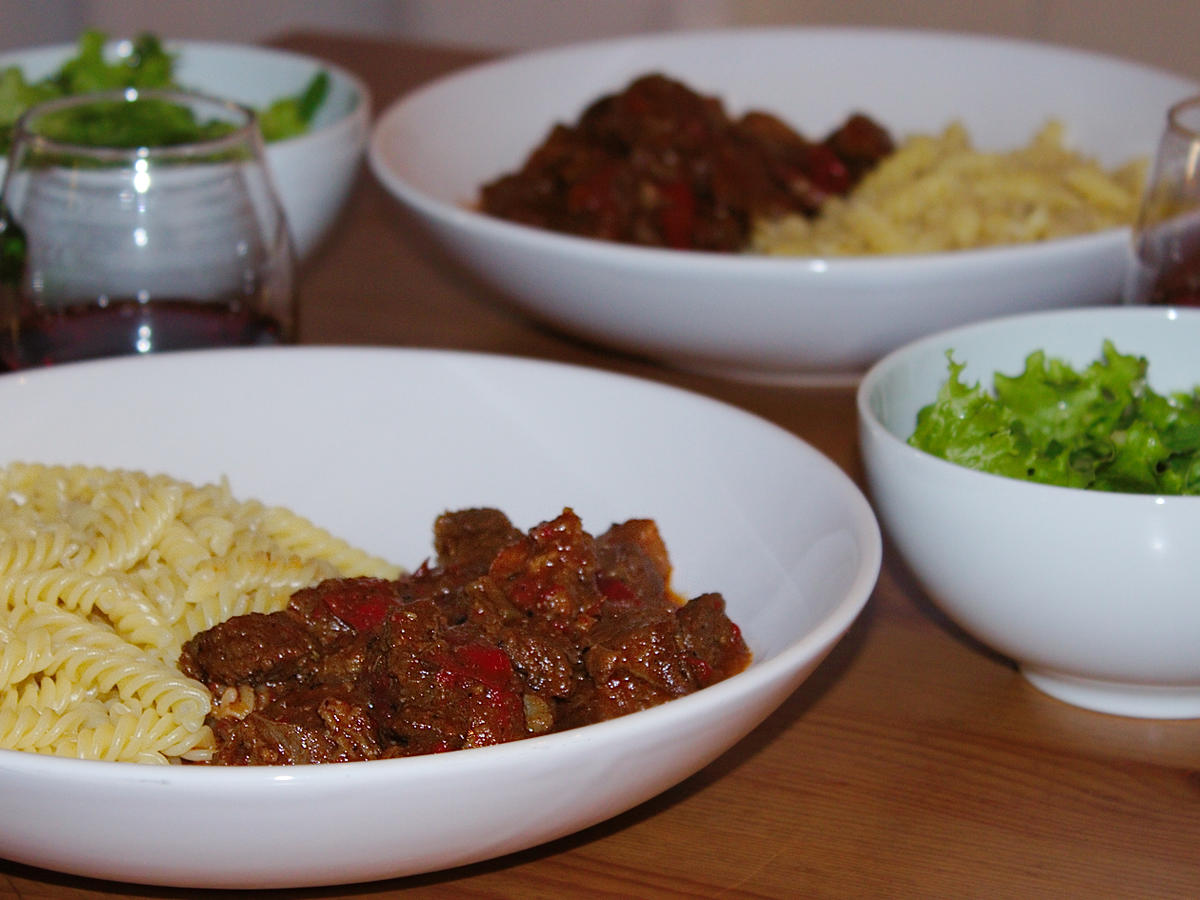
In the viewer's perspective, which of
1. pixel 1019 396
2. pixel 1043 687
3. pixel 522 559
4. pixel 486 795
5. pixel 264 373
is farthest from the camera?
pixel 264 373

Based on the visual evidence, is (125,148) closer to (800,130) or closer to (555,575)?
(555,575)

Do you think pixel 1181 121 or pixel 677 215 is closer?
pixel 1181 121

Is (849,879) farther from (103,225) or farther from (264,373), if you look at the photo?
(103,225)

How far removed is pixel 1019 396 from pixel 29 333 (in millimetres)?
1727

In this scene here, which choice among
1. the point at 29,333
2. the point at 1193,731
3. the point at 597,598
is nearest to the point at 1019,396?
the point at 1193,731

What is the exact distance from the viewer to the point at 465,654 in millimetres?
1830

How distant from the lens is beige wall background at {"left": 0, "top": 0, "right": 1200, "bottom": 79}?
7.54m

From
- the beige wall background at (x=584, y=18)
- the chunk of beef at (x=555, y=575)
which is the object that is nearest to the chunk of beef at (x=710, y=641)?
the chunk of beef at (x=555, y=575)

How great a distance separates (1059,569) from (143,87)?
278cm

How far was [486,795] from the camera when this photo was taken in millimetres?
1474

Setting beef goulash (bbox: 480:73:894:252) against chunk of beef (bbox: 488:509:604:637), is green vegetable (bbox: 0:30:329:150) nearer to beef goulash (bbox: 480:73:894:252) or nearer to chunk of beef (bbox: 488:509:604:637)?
beef goulash (bbox: 480:73:894:252)

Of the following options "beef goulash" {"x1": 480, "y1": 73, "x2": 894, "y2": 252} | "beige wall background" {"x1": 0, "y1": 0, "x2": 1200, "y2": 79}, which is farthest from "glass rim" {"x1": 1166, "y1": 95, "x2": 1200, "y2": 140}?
"beige wall background" {"x1": 0, "y1": 0, "x2": 1200, "y2": 79}

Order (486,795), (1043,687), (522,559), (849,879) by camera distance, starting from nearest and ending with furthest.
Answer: (486,795) → (849,879) → (522,559) → (1043,687)

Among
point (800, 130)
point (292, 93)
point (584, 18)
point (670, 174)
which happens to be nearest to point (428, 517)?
point (670, 174)
